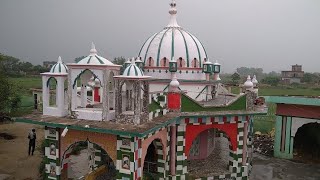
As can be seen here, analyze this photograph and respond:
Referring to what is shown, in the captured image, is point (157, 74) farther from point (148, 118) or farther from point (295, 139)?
point (295, 139)

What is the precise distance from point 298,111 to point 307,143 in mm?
2475

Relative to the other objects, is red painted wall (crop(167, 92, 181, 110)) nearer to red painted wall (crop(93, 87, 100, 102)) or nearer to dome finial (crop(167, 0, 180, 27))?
red painted wall (crop(93, 87, 100, 102))

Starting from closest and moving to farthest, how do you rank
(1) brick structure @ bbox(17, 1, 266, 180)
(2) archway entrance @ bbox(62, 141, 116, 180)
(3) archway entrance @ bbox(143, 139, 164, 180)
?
1. (1) brick structure @ bbox(17, 1, 266, 180)
2. (2) archway entrance @ bbox(62, 141, 116, 180)
3. (3) archway entrance @ bbox(143, 139, 164, 180)

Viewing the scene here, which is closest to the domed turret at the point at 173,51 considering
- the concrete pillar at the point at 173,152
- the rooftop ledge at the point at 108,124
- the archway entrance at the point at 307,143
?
the concrete pillar at the point at 173,152

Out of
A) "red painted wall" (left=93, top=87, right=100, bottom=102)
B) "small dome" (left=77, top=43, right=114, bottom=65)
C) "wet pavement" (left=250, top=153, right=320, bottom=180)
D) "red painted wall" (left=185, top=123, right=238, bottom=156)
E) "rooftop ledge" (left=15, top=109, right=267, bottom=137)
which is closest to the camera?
"rooftop ledge" (left=15, top=109, right=267, bottom=137)

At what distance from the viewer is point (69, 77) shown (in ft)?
31.6

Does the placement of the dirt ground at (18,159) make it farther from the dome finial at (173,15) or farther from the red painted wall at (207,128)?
the dome finial at (173,15)

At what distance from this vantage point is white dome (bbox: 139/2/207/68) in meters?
14.0

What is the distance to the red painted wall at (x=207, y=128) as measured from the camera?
11.5 metres

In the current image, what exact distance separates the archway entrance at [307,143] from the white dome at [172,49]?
7706 millimetres

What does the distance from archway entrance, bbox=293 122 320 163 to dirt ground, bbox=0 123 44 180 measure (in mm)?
13408

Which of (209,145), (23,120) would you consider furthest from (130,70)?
(209,145)

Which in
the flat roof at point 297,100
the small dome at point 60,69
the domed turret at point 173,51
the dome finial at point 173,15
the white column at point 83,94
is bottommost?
the flat roof at point 297,100

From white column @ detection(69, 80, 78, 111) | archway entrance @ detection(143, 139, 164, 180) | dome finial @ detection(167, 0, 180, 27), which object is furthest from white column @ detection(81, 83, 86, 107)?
dome finial @ detection(167, 0, 180, 27)
